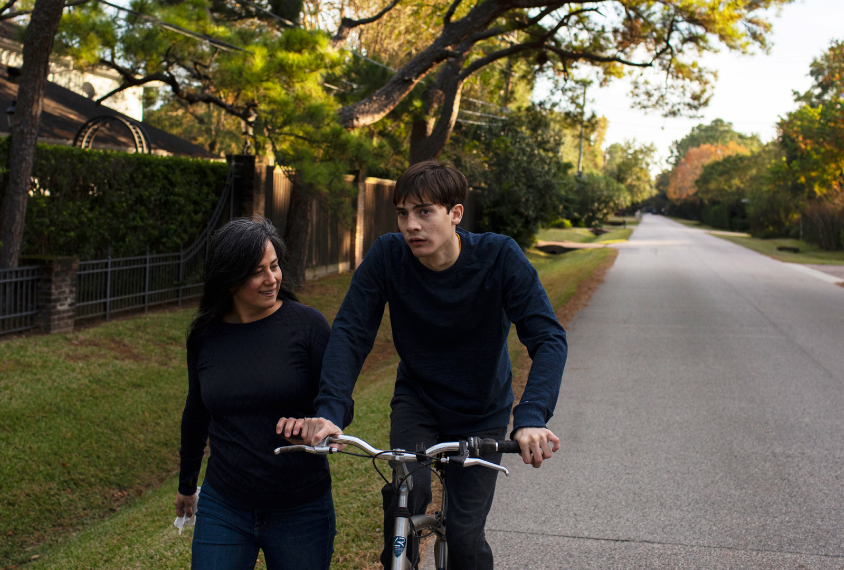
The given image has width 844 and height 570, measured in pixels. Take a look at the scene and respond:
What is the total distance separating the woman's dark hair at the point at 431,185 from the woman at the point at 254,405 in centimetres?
53

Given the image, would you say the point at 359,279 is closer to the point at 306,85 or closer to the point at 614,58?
the point at 306,85

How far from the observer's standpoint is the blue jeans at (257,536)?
2459 mm

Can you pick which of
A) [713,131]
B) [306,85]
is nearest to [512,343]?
[306,85]

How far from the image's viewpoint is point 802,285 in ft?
61.7

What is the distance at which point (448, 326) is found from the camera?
2.62 m

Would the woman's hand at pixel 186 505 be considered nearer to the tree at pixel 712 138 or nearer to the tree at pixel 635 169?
the tree at pixel 635 169

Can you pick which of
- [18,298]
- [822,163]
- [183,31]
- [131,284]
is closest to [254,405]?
[18,298]

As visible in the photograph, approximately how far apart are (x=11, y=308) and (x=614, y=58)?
50.9 feet

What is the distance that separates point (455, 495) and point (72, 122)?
53.3 feet

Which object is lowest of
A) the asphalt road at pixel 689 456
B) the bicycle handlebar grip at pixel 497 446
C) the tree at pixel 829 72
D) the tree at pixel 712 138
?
the asphalt road at pixel 689 456

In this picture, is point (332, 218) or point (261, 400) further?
point (332, 218)

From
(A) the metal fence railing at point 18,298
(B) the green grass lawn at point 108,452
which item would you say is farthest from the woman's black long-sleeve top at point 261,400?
(A) the metal fence railing at point 18,298

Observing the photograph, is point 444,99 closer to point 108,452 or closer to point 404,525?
point 108,452

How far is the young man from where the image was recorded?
2543 millimetres
